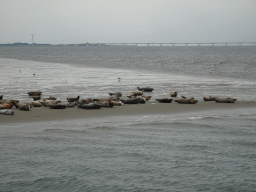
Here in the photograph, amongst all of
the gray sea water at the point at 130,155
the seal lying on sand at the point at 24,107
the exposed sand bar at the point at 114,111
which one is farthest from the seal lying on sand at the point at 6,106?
the gray sea water at the point at 130,155

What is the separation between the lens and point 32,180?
20.6 ft

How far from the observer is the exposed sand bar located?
11.9 meters

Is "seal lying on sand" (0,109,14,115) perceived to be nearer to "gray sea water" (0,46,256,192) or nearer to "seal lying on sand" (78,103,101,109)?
"gray sea water" (0,46,256,192)

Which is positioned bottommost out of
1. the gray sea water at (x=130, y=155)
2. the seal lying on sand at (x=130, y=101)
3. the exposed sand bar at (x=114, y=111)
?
the gray sea water at (x=130, y=155)

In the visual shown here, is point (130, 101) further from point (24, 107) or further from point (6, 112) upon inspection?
point (6, 112)

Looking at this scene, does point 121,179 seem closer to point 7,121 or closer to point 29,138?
point 29,138

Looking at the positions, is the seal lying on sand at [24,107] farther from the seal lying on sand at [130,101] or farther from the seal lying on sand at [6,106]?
the seal lying on sand at [130,101]

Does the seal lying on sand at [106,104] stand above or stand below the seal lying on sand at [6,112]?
above

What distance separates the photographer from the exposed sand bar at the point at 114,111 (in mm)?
11930

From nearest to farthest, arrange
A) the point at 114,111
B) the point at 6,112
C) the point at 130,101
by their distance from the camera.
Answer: the point at 6,112
the point at 114,111
the point at 130,101

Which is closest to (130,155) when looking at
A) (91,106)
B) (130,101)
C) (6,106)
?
(91,106)

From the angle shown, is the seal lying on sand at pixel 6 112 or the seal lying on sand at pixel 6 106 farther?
the seal lying on sand at pixel 6 106

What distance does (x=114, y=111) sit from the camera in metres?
13.4


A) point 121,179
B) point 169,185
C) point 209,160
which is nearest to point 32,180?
point 121,179
